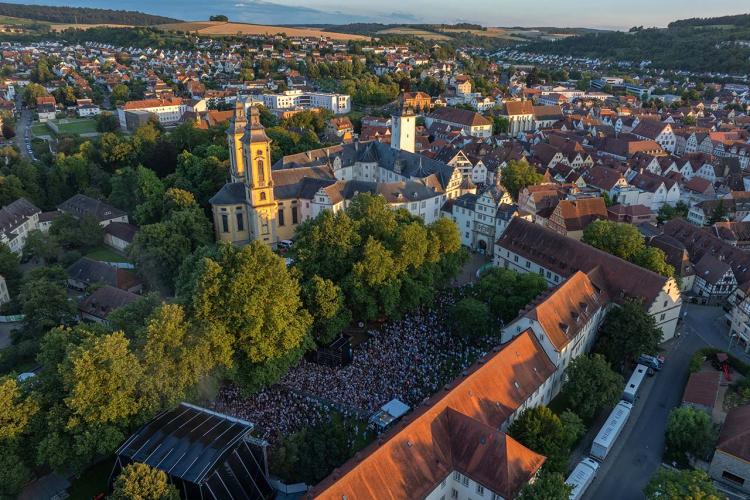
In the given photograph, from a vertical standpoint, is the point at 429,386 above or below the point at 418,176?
below

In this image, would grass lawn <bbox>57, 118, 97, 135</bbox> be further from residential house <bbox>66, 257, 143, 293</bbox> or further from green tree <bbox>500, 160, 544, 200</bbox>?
green tree <bbox>500, 160, 544, 200</bbox>

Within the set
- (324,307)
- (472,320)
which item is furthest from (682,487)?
(324,307)

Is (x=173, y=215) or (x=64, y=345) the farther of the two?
(x=173, y=215)

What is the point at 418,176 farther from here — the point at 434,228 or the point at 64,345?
the point at 64,345

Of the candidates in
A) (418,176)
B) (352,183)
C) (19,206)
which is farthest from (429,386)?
(19,206)

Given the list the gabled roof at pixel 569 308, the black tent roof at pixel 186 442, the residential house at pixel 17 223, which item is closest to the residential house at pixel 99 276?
the residential house at pixel 17 223

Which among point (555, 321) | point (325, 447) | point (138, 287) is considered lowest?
point (138, 287)
